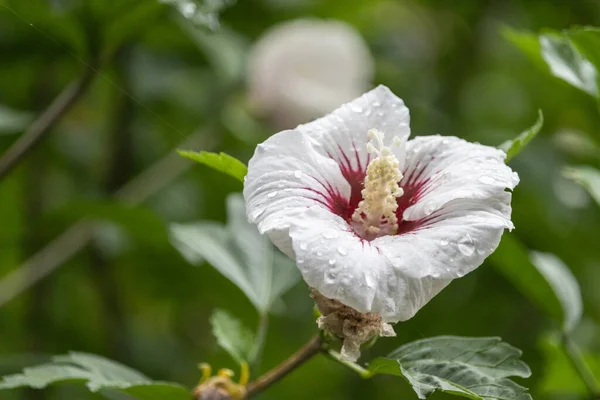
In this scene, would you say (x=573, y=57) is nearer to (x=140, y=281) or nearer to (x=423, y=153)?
(x=423, y=153)

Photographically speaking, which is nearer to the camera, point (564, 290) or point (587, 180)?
point (587, 180)

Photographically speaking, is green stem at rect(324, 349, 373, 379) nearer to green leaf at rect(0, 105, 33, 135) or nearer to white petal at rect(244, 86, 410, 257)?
white petal at rect(244, 86, 410, 257)

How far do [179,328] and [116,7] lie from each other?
3.91 ft

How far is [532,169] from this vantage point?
1.85 meters

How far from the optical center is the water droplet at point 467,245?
691 millimetres

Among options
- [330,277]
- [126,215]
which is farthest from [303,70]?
[330,277]

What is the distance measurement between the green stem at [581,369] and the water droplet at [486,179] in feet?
1.28

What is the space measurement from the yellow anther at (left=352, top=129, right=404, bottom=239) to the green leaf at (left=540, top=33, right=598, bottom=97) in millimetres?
291

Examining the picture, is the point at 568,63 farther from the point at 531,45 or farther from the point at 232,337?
the point at 232,337

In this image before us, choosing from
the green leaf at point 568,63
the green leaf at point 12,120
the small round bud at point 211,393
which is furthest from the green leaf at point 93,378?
the green leaf at point 568,63

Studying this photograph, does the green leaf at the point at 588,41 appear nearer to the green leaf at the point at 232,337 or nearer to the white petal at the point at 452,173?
the white petal at the point at 452,173

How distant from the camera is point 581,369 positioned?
1021mm

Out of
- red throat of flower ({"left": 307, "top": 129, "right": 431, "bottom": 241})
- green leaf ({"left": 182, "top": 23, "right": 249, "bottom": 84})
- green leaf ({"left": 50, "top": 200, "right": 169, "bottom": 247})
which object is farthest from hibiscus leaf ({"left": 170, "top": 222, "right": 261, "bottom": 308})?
green leaf ({"left": 182, "top": 23, "right": 249, "bottom": 84})

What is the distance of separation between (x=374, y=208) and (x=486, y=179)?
0.41 feet
